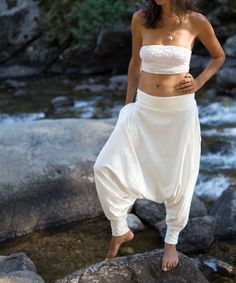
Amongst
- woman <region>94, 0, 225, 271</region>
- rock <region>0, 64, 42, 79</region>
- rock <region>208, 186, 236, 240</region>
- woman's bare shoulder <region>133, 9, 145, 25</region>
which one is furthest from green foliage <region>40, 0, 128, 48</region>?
woman <region>94, 0, 225, 271</region>

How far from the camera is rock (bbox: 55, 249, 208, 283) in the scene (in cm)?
293

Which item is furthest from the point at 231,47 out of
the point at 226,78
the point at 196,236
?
the point at 196,236

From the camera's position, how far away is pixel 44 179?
185 inches

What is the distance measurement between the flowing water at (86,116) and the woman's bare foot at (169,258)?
80 centimetres

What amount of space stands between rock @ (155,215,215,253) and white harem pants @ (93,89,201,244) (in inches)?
47.7

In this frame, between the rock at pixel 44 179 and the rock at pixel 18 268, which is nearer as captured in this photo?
the rock at pixel 18 268

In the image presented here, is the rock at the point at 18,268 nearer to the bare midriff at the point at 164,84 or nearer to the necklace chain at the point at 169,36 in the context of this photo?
the bare midriff at the point at 164,84

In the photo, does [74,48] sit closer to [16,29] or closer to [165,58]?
[16,29]

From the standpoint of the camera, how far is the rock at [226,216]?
4.33 metres

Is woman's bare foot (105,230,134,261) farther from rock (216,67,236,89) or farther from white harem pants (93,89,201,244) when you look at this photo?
rock (216,67,236,89)

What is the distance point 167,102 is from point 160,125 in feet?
0.43

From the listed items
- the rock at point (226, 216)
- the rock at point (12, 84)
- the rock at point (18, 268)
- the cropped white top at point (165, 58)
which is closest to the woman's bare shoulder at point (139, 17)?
the cropped white top at point (165, 58)

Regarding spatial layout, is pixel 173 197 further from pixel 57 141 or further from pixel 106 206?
pixel 57 141

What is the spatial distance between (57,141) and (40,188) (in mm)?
648
